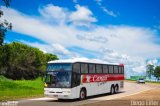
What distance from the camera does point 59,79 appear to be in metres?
26.0

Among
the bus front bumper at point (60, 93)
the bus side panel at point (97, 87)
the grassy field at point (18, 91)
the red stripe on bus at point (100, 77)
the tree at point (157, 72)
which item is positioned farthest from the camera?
the tree at point (157, 72)

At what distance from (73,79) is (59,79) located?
102cm

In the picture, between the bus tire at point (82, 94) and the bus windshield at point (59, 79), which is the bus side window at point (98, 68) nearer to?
the bus tire at point (82, 94)

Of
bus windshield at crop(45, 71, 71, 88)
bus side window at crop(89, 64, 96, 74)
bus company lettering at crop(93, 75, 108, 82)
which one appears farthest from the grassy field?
bus side window at crop(89, 64, 96, 74)

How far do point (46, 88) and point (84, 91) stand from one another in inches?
132

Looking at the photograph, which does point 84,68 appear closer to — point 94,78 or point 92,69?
point 92,69

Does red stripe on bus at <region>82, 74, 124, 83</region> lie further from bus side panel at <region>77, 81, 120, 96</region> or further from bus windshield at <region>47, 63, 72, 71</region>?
bus windshield at <region>47, 63, 72, 71</region>

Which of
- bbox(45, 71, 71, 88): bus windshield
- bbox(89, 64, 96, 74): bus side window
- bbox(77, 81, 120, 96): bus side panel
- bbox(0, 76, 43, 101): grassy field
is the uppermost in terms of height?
bbox(89, 64, 96, 74): bus side window

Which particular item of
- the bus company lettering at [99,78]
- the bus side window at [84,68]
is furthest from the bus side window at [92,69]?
the bus side window at [84,68]

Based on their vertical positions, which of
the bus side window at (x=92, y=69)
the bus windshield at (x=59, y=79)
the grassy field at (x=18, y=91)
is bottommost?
the grassy field at (x=18, y=91)

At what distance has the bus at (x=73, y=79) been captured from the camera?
25719 mm

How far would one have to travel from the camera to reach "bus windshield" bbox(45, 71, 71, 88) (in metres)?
25.7

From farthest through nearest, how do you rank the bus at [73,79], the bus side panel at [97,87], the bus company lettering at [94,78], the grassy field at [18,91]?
the grassy field at [18,91] < the bus side panel at [97,87] < the bus company lettering at [94,78] < the bus at [73,79]

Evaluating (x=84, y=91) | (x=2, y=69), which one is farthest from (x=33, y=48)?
(x=84, y=91)
